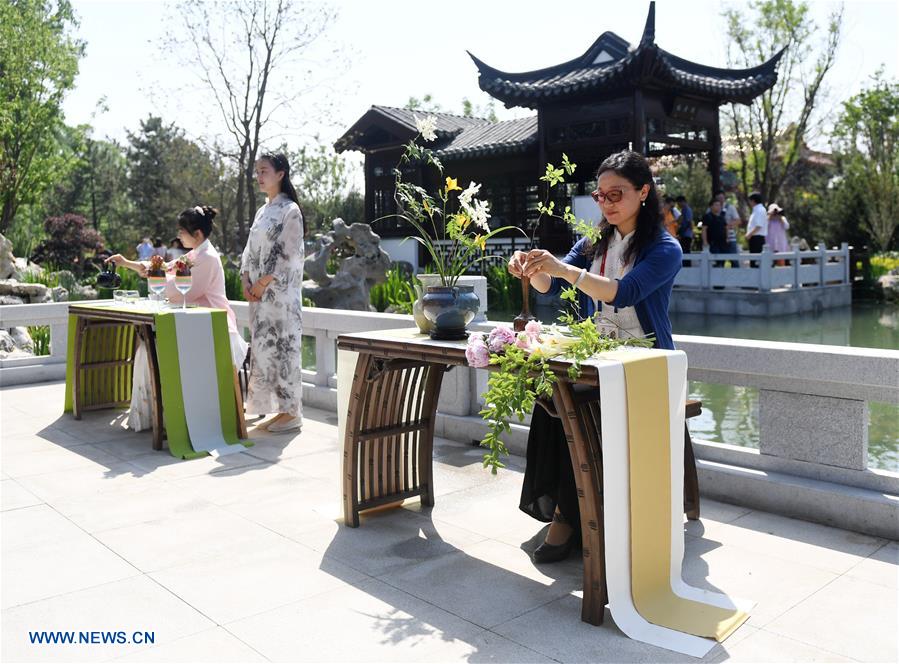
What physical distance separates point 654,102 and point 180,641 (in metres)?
13.9

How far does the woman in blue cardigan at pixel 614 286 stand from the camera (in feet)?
8.61

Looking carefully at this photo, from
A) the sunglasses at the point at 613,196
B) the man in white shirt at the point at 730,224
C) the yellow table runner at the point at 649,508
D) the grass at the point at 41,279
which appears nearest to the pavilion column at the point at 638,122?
the man in white shirt at the point at 730,224

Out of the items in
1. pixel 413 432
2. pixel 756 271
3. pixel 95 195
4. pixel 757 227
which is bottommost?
pixel 413 432

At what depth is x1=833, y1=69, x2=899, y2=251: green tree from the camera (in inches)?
731

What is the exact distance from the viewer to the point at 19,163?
61.0ft

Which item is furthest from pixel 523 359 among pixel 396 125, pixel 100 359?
pixel 396 125

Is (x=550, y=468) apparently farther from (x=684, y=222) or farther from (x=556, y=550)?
(x=684, y=222)

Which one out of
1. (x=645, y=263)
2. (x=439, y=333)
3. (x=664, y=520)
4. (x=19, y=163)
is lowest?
(x=664, y=520)

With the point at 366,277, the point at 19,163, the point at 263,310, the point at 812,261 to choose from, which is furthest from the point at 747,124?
the point at 263,310

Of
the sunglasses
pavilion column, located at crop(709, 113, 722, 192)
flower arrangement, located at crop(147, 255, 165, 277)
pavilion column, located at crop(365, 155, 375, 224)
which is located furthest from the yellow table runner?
pavilion column, located at crop(365, 155, 375, 224)

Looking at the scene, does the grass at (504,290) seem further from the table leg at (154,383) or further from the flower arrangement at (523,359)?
the flower arrangement at (523,359)

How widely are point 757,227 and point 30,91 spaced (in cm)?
1527

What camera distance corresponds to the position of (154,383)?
4254 millimetres

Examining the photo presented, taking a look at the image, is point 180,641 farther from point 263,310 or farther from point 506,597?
point 263,310
